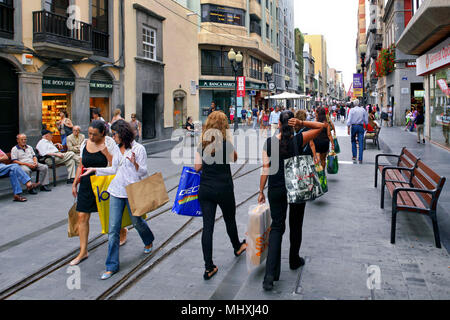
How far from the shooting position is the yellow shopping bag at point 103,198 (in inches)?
194

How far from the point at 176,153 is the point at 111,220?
12.9m

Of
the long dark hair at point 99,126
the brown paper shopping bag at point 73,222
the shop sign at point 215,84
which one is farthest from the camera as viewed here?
the shop sign at point 215,84

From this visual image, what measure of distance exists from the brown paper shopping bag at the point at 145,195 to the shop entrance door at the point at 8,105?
1141cm

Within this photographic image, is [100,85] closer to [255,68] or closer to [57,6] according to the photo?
[57,6]

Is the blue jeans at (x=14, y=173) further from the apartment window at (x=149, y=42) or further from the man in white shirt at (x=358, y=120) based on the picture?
the apartment window at (x=149, y=42)

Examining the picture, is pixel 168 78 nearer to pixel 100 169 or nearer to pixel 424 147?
pixel 424 147

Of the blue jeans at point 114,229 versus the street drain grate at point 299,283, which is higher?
the blue jeans at point 114,229

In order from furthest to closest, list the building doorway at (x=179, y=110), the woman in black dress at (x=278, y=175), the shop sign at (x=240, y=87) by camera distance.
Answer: the shop sign at (x=240, y=87) < the building doorway at (x=179, y=110) < the woman in black dress at (x=278, y=175)

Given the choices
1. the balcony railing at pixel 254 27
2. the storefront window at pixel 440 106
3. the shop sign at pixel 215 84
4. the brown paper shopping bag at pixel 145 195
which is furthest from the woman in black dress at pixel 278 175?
the balcony railing at pixel 254 27

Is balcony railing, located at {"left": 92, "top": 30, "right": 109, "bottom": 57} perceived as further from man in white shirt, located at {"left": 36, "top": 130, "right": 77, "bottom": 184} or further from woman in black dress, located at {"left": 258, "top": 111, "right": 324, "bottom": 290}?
woman in black dress, located at {"left": 258, "top": 111, "right": 324, "bottom": 290}

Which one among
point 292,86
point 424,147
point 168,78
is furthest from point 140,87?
point 292,86

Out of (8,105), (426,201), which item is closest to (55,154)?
(8,105)

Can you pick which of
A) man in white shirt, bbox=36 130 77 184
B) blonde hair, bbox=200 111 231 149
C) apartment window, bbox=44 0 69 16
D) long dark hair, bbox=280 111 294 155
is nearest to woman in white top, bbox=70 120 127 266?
blonde hair, bbox=200 111 231 149
